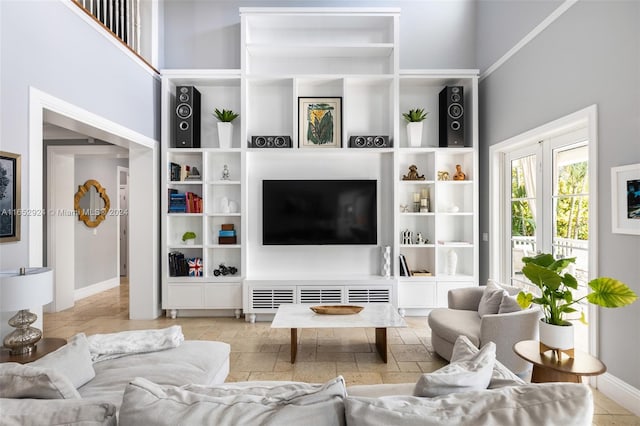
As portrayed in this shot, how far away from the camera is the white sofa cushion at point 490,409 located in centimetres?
100

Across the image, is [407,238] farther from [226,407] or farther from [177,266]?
[226,407]

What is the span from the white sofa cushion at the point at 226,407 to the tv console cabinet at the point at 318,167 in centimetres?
327

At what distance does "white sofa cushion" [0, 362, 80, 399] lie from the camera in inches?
49.5

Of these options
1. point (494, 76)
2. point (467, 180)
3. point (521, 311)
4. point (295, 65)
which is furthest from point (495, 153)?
point (295, 65)

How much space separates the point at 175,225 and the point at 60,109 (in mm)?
2134

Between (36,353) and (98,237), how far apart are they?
4.67 metres

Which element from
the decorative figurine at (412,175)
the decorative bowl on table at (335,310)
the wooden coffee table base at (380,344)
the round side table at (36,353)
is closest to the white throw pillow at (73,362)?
the round side table at (36,353)

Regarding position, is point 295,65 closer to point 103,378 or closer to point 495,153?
point 495,153

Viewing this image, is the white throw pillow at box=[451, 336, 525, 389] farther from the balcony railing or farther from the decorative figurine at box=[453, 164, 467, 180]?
the balcony railing

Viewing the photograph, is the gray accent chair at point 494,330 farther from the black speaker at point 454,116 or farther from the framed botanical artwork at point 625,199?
the black speaker at point 454,116

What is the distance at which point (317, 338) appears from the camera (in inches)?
149

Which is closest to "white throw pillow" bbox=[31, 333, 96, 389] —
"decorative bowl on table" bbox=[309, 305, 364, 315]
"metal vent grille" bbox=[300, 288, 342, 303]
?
"decorative bowl on table" bbox=[309, 305, 364, 315]

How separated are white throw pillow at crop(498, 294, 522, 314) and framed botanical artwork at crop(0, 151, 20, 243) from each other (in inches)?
140

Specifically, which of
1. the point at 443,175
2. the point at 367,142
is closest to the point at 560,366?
the point at 443,175
